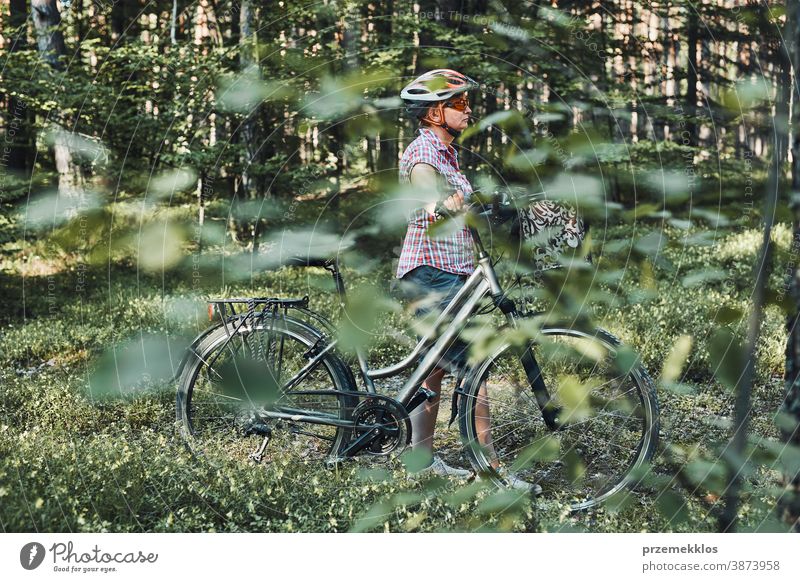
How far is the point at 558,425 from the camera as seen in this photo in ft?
10.7

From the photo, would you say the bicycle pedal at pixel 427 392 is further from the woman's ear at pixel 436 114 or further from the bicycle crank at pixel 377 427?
the woman's ear at pixel 436 114

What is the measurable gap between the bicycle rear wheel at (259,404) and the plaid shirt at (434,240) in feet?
2.28

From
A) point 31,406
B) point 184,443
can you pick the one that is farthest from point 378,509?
point 31,406

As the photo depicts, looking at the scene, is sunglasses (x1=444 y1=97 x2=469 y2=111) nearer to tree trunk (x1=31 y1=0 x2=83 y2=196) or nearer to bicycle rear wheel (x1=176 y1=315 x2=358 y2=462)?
bicycle rear wheel (x1=176 y1=315 x2=358 y2=462)

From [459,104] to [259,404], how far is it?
1.73 meters

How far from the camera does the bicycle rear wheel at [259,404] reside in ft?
12.2

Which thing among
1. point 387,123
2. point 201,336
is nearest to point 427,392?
point 201,336

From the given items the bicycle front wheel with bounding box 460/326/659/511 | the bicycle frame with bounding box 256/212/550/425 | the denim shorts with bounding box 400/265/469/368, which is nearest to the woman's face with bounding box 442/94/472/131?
the bicycle frame with bounding box 256/212/550/425

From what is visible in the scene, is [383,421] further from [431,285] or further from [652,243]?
[652,243]

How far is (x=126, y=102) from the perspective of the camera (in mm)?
6098

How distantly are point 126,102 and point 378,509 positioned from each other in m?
4.36

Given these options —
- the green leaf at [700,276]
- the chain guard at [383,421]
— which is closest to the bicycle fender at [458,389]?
the chain guard at [383,421]

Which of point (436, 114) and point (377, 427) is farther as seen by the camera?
point (377, 427)
